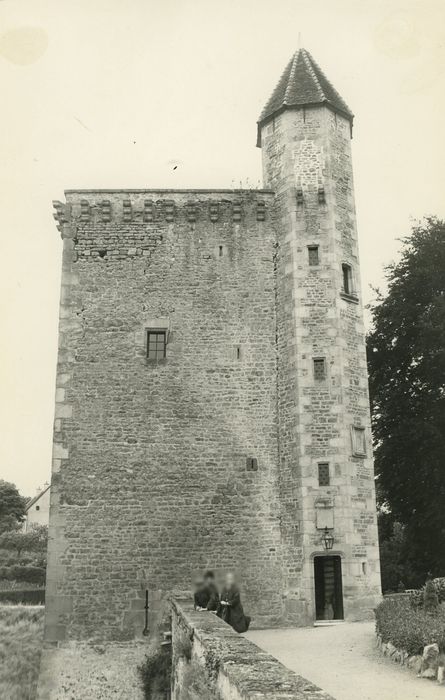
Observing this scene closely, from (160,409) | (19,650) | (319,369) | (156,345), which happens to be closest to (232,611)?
(160,409)

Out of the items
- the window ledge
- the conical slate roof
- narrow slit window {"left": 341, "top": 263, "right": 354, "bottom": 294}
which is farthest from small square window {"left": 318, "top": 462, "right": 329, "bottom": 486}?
the conical slate roof

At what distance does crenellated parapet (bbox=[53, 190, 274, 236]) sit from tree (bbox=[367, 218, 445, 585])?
22.3 feet

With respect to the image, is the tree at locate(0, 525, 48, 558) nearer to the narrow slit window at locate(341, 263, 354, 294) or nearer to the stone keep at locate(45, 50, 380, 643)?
the stone keep at locate(45, 50, 380, 643)

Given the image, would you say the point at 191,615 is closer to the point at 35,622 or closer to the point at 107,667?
the point at 107,667

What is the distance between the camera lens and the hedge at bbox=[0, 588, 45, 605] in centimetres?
3262

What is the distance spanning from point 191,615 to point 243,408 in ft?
25.1

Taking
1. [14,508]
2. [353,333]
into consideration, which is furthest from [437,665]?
[14,508]

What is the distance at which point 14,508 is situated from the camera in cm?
4784

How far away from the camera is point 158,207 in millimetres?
18828

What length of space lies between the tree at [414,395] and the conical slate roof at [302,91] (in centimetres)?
614

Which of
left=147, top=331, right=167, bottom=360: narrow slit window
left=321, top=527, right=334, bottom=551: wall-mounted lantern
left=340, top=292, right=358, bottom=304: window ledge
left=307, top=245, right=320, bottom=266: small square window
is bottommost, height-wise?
left=321, top=527, right=334, bottom=551: wall-mounted lantern

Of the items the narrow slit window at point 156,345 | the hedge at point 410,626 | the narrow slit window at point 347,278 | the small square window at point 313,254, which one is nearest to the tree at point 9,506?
the narrow slit window at point 156,345

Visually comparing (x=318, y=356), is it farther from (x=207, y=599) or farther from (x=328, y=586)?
(x=207, y=599)

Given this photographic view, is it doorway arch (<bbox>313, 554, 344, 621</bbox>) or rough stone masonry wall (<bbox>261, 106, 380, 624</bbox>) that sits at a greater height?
rough stone masonry wall (<bbox>261, 106, 380, 624</bbox>)
